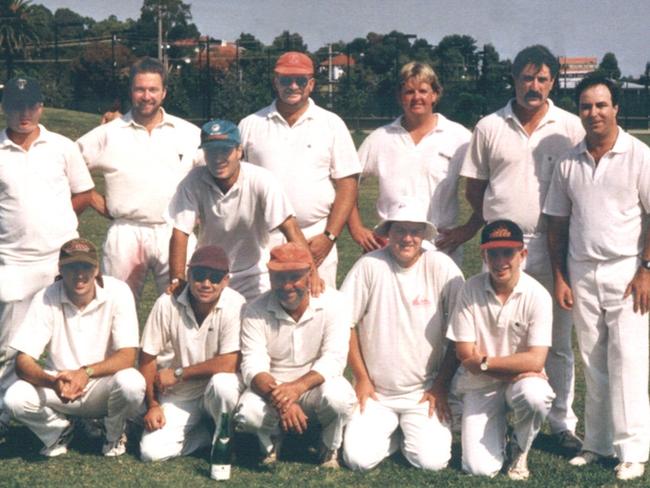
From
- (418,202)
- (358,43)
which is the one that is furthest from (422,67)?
(358,43)

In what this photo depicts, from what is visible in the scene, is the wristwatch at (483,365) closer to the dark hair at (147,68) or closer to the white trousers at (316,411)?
the white trousers at (316,411)

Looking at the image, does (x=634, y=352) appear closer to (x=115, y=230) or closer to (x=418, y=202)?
(x=418, y=202)

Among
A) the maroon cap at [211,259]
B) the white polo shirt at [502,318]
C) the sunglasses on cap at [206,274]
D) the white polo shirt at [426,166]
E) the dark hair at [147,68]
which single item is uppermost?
the dark hair at [147,68]

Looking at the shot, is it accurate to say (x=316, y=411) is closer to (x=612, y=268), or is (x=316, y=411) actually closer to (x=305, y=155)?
(x=305, y=155)

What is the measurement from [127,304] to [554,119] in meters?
3.15

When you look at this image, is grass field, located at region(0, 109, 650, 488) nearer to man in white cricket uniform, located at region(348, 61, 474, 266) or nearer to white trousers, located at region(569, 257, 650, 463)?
white trousers, located at region(569, 257, 650, 463)

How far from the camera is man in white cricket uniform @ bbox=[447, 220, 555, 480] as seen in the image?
21.5ft

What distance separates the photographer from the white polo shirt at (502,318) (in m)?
6.66

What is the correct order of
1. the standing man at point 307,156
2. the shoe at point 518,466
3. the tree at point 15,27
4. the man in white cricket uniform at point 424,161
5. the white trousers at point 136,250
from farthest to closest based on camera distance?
the tree at point 15,27 < the white trousers at point 136,250 < the standing man at point 307,156 < the man in white cricket uniform at point 424,161 < the shoe at point 518,466

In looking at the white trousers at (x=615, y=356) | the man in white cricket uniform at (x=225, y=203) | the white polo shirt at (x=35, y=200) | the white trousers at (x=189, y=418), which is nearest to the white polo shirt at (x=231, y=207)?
the man in white cricket uniform at (x=225, y=203)

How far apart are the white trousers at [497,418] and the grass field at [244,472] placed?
14 centimetres

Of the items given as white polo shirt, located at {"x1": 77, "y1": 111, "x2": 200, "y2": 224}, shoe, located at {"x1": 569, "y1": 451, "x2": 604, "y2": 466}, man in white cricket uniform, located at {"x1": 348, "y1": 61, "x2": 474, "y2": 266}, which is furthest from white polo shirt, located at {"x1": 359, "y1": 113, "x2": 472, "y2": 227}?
shoe, located at {"x1": 569, "y1": 451, "x2": 604, "y2": 466}

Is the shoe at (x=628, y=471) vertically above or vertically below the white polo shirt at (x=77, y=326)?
below

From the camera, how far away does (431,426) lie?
22.7 ft
